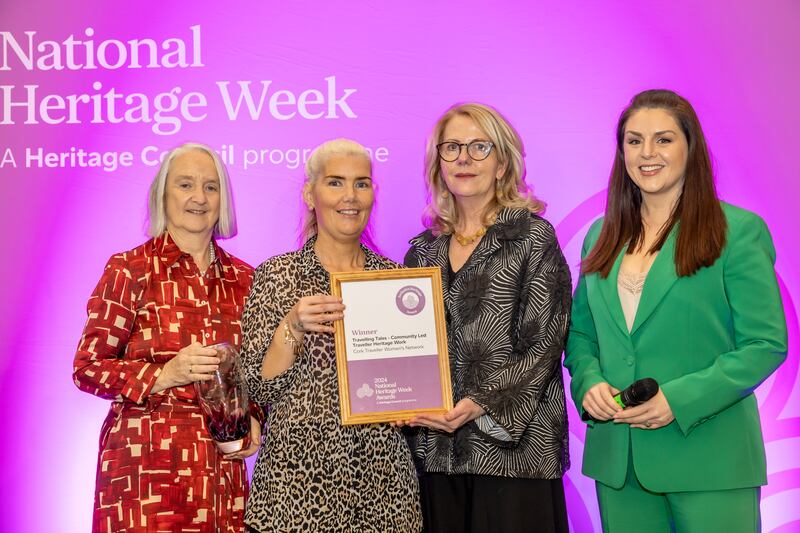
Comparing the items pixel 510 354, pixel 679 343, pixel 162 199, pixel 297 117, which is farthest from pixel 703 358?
pixel 297 117

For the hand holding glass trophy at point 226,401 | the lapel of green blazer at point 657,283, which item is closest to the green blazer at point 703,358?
the lapel of green blazer at point 657,283

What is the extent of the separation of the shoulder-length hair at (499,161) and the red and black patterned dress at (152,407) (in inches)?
32.0

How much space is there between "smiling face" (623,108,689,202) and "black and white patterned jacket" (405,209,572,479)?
338mm

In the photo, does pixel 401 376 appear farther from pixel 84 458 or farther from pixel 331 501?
pixel 84 458

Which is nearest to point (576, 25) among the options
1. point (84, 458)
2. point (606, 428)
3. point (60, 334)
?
point (606, 428)

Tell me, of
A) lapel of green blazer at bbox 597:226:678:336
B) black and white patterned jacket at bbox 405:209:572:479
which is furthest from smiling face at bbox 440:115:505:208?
lapel of green blazer at bbox 597:226:678:336

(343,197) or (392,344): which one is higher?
(343,197)

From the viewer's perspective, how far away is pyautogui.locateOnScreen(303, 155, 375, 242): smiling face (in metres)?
2.70

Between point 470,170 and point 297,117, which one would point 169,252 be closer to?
point 470,170

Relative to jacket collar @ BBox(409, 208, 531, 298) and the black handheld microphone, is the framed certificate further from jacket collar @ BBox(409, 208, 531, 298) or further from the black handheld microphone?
the black handheld microphone

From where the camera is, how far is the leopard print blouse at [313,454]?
98.4 inches

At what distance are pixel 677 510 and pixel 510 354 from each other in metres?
0.66

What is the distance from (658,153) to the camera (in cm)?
260

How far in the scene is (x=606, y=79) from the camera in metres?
3.93
